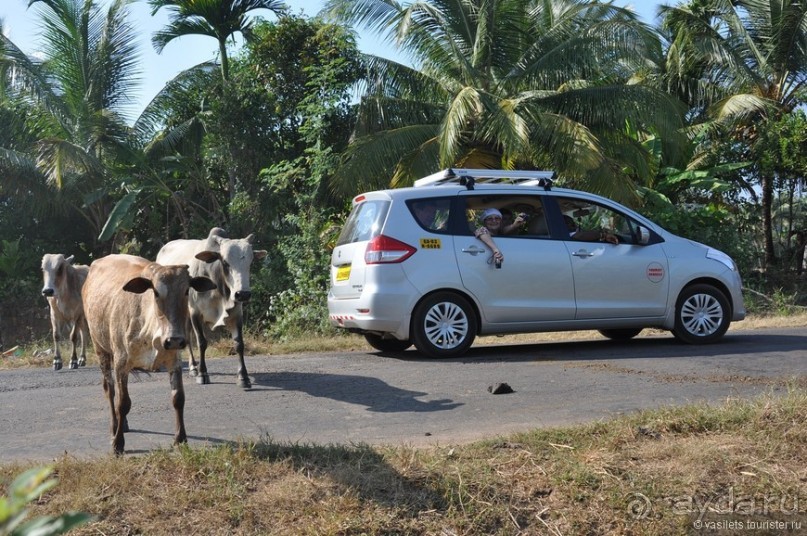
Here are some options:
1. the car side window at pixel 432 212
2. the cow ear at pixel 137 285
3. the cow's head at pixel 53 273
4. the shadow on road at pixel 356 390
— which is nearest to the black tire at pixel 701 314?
the car side window at pixel 432 212

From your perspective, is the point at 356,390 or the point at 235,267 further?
the point at 235,267

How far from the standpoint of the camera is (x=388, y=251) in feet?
34.6

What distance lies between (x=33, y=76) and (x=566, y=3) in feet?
46.0

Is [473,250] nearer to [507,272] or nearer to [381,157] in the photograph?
[507,272]

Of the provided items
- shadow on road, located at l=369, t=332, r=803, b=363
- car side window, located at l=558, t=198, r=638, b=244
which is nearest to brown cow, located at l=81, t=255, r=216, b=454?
shadow on road, located at l=369, t=332, r=803, b=363

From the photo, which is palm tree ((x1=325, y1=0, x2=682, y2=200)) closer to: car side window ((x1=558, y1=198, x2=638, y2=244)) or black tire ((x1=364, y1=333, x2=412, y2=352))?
car side window ((x1=558, y1=198, x2=638, y2=244))

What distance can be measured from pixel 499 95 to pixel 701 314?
8977mm

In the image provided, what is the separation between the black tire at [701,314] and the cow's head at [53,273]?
8.60 metres

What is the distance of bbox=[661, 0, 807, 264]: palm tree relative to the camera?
78.2ft

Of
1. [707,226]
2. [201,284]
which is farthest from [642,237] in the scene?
[707,226]

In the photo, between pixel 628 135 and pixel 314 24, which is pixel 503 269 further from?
pixel 314 24

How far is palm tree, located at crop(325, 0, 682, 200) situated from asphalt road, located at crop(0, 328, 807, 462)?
6.93 meters

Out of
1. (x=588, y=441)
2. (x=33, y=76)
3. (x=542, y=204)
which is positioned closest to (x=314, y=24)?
(x=33, y=76)

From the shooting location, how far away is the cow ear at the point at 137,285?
631 cm
